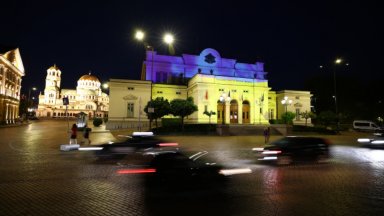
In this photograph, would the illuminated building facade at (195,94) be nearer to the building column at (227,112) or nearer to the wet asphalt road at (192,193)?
the building column at (227,112)

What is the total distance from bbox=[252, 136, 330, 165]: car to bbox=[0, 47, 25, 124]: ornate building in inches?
2296

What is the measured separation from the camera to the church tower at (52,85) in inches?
4452

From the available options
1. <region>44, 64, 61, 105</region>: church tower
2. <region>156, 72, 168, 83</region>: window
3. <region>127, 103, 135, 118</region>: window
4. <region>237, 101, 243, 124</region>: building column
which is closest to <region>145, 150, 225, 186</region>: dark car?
<region>237, 101, 243, 124</region>: building column

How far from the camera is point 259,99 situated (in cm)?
4384

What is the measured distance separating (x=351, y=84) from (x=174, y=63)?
5146cm

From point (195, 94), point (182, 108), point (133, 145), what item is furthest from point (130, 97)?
point (133, 145)

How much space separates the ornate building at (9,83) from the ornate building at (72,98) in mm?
49181

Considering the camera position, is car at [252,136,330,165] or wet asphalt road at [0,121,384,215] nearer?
wet asphalt road at [0,121,384,215]

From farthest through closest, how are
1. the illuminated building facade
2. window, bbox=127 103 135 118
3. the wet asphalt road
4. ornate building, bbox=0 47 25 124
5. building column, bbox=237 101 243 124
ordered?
ornate building, bbox=0 47 25 124 < building column, bbox=237 101 243 124 < window, bbox=127 103 135 118 < the illuminated building facade < the wet asphalt road

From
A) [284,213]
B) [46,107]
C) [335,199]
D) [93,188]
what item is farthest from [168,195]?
[46,107]

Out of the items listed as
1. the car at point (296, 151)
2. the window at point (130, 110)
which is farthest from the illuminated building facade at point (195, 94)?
the car at point (296, 151)

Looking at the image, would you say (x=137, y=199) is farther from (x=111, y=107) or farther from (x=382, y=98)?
(x=382, y=98)

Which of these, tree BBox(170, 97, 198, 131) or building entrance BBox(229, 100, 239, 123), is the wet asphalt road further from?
building entrance BBox(229, 100, 239, 123)

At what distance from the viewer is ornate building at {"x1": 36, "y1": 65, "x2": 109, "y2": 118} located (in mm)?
113062
